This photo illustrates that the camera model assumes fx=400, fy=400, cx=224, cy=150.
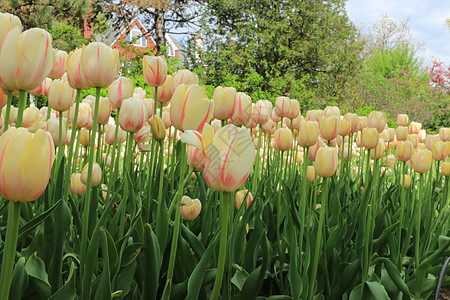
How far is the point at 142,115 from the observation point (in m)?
1.09

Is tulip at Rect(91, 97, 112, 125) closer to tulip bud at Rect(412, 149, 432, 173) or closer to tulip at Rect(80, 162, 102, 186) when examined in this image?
tulip at Rect(80, 162, 102, 186)

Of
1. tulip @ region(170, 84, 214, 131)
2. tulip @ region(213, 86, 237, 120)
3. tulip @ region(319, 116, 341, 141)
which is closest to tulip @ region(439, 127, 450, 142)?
tulip @ region(319, 116, 341, 141)

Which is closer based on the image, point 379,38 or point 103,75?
point 103,75

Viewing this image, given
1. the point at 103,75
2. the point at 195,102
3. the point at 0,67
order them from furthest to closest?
the point at 103,75 → the point at 195,102 → the point at 0,67

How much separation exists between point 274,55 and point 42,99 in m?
13.7

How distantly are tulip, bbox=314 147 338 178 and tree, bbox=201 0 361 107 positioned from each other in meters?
14.5

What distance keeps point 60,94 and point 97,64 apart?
29 centimetres

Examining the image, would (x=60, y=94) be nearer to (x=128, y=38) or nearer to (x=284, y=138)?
(x=284, y=138)

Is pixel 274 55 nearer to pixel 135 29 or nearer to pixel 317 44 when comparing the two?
pixel 317 44

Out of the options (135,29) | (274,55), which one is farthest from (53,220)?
(135,29)

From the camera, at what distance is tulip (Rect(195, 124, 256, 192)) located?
607 millimetres

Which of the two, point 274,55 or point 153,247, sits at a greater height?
point 274,55

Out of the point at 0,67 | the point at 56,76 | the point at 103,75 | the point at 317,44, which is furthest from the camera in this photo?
the point at 317,44

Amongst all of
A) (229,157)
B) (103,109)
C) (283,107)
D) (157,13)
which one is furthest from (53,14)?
(229,157)
